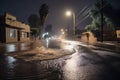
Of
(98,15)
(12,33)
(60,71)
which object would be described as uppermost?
(98,15)

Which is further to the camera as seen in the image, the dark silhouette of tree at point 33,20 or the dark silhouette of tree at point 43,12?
the dark silhouette of tree at point 33,20

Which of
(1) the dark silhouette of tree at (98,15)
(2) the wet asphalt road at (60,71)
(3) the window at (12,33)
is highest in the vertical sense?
(1) the dark silhouette of tree at (98,15)

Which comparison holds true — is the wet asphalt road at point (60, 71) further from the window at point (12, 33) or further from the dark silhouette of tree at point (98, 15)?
the dark silhouette of tree at point (98, 15)

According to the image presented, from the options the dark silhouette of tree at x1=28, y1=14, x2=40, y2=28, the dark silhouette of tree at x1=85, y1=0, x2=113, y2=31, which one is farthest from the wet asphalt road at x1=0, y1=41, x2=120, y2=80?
the dark silhouette of tree at x1=28, y1=14, x2=40, y2=28

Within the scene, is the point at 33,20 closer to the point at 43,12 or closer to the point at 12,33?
the point at 43,12

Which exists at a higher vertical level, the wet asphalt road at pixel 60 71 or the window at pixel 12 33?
the window at pixel 12 33

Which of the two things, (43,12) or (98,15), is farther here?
(43,12)

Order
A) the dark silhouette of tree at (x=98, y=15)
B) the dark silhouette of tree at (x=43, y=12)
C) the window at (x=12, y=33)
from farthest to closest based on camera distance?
the dark silhouette of tree at (x=43, y=12)
the dark silhouette of tree at (x=98, y=15)
the window at (x=12, y=33)

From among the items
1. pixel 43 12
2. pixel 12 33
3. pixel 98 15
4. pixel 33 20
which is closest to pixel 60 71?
pixel 12 33

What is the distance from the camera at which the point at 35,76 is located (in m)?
6.92

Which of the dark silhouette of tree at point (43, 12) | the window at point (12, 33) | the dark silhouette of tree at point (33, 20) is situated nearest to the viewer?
the window at point (12, 33)

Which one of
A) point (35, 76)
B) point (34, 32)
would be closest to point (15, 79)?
point (35, 76)

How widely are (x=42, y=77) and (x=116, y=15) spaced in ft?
192

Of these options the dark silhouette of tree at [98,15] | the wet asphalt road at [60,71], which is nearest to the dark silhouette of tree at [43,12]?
the dark silhouette of tree at [98,15]
